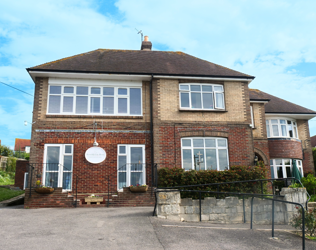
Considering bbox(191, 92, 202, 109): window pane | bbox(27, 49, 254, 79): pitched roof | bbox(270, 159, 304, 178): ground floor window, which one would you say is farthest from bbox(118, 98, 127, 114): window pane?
bbox(270, 159, 304, 178): ground floor window

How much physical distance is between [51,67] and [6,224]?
27.7 ft

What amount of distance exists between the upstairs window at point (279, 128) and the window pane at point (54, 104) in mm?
13455

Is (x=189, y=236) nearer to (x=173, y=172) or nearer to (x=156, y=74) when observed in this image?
(x=173, y=172)

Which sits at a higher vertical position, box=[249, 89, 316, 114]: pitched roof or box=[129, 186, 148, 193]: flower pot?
box=[249, 89, 316, 114]: pitched roof

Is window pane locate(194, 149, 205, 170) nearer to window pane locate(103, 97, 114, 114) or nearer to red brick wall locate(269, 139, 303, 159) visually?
window pane locate(103, 97, 114, 114)

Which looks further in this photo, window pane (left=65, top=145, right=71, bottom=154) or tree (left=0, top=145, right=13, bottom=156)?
tree (left=0, top=145, right=13, bottom=156)

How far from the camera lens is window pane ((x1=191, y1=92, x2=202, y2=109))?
1542 cm

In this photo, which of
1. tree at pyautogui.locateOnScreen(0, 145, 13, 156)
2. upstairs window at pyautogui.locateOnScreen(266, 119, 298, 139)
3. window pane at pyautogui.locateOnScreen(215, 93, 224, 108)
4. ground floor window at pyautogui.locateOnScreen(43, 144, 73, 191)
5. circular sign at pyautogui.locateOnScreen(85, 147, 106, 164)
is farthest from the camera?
tree at pyautogui.locateOnScreen(0, 145, 13, 156)

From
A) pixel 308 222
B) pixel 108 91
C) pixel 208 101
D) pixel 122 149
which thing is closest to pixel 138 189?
pixel 122 149

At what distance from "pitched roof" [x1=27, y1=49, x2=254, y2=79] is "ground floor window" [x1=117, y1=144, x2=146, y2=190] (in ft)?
12.2

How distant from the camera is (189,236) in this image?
7211 millimetres

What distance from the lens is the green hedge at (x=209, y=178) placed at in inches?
515

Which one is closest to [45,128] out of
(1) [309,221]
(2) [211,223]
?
(2) [211,223]

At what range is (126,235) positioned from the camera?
278 inches
